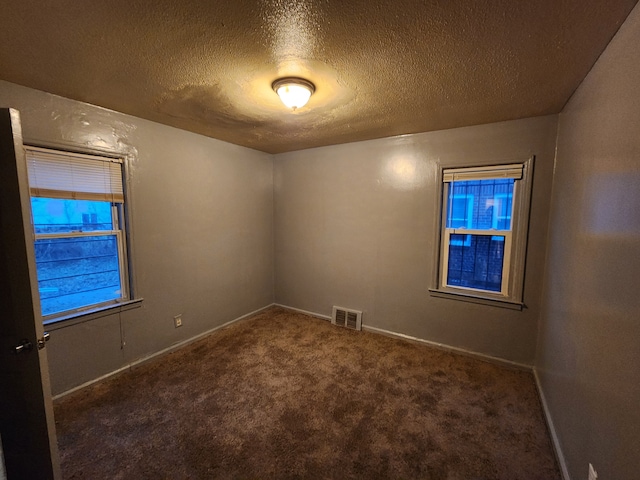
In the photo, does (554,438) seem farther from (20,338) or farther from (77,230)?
(77,230)

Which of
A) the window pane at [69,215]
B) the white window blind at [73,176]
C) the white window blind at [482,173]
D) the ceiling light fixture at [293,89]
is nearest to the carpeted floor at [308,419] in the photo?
the window pane at [69,215]

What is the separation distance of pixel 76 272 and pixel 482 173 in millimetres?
3737

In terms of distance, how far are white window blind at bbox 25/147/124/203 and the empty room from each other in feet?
0.05

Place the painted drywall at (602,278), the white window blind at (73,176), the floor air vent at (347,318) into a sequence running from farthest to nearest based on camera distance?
the floor air vent at (347,318) < the white window blind at (73,176) < the painted drywall at (602,278)

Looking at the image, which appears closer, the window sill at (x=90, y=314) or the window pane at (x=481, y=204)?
the window sill at (x=90, y=314)

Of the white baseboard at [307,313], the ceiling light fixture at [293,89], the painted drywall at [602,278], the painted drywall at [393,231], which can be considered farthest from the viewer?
the white baseboard at [307,313]

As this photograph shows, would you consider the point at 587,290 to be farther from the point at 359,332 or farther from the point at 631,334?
the point at 359,332

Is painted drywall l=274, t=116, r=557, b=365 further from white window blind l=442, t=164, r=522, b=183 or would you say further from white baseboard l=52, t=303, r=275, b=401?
white baseboard l=52, t=303, r=275, b=401

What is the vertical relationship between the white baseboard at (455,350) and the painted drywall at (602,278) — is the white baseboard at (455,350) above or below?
below

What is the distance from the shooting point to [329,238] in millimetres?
3572

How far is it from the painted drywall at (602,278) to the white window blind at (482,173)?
54cm

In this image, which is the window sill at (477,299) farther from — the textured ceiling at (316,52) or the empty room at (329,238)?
the textured ceiling at (316,52)

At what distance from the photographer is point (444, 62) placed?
5.02 ft

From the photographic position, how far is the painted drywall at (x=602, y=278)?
1.01 m
